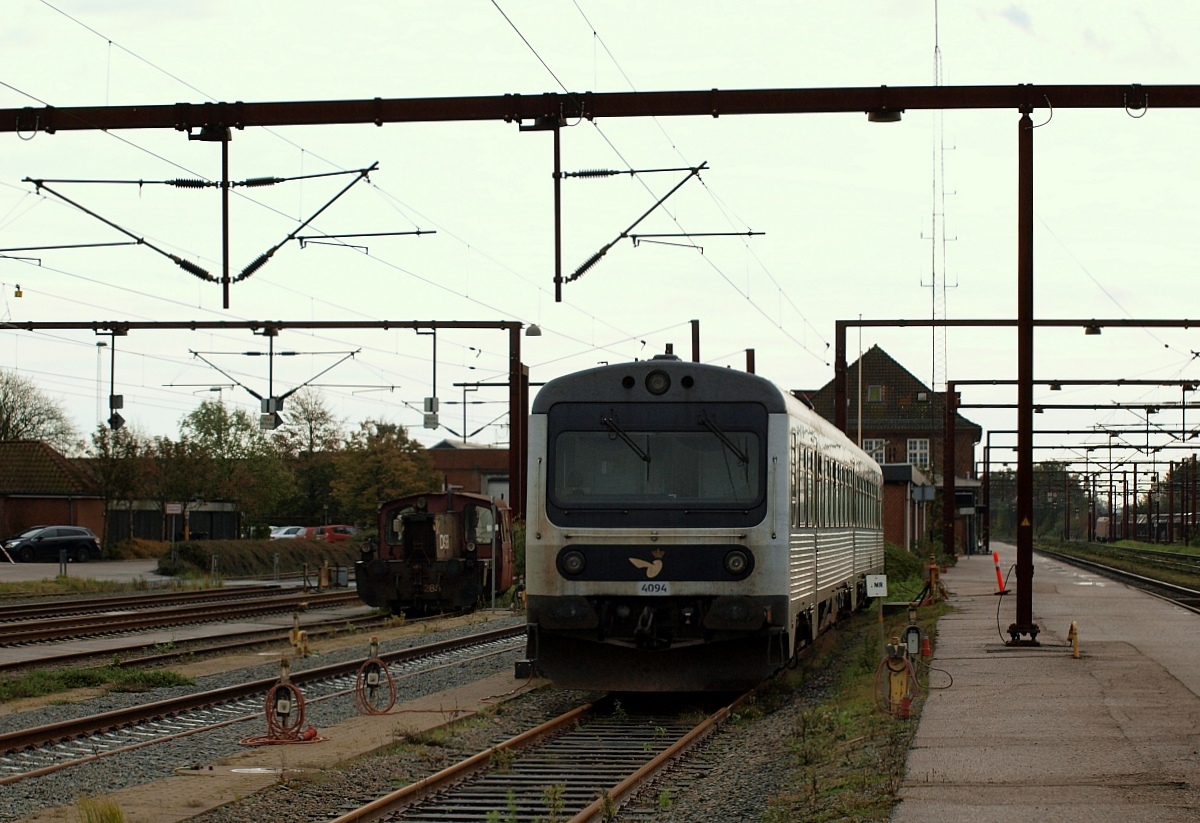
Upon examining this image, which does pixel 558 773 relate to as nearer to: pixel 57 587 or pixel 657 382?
pixel 657 382

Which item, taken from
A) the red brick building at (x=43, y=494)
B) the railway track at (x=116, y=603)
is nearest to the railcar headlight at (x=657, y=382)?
the railway track at (x=116, y=603)

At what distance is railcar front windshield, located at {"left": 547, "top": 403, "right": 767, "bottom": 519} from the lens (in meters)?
13.6

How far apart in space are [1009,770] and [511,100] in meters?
8.89

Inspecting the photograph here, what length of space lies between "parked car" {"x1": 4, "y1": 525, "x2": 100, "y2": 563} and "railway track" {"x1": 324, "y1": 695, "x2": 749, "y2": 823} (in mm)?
40375

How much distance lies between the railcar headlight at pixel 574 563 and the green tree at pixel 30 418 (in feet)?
223

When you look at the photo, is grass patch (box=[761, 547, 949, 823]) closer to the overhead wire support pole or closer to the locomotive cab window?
the overhead wire support pole

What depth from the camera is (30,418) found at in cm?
8025

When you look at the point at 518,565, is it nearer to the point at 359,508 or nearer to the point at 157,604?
the point at 157,604

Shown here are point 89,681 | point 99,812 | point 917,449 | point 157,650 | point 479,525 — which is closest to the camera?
point 99,812

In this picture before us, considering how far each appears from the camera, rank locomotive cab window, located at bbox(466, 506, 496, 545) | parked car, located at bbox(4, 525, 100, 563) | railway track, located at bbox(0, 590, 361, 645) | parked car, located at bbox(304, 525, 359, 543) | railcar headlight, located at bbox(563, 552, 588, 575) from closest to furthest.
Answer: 1. railcar headlight, located at bbox(563, 552, 588, 575)
2. railway track, located at bbox(0, 590, 361, 645)
3. locomotive cab window, located at bbox(466, 506, 496, 545)
4. parked car, located at bbox(4, 525, 100, 563)
5. parked car, located at bbox(304, 525, 359, 543)

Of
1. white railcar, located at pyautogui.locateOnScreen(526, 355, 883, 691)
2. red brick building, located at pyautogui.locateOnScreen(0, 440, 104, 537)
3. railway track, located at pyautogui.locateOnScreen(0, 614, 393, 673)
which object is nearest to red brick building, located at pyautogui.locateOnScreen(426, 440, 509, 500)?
red brick building, located at pyautogui.locateOnScreen(0, 440, 104, 537)

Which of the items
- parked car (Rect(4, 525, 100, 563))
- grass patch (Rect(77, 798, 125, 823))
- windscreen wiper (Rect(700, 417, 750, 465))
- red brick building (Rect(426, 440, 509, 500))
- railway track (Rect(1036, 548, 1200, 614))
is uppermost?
red brick building (Rect(426, 440, 509, 500))

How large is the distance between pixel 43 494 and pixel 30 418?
2365cm

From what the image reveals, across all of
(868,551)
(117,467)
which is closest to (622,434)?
(868,551)
